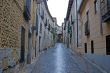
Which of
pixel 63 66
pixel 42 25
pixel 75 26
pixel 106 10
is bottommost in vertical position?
pixel 63 66

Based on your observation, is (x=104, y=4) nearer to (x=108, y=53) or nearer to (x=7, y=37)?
(x=108, y=53)

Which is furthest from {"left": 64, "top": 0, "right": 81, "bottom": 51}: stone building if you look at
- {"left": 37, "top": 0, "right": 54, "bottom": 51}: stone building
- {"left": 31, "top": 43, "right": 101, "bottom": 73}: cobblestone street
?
{"left": 31, "top": 43, "right": 101, "bottom": 73}: cobblestone street

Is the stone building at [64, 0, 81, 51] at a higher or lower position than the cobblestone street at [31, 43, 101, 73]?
higher

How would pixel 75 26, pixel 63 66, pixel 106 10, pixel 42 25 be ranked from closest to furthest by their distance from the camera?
pixel 106 10
pixel 63 66
pixel 75 26
pixel 42 25

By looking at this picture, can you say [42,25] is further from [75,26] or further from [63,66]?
[63,66]

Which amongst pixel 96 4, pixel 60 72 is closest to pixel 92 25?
pixel 96 4

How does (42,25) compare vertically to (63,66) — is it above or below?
above

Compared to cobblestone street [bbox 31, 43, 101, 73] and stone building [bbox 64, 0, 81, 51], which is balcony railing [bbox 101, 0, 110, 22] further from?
stone building [bbox 64, 0, 81, 51]

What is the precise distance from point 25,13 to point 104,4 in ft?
12.6

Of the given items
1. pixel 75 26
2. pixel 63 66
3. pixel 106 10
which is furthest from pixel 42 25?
pixel 106 10

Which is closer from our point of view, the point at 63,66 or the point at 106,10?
the point at 106,10

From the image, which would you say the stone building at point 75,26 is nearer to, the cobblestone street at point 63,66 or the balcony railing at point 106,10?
the cobblestone street at point 63,66

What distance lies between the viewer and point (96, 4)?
1433 cm

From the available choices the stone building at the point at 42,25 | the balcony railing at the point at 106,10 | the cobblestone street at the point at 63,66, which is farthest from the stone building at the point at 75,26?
the balcony railing at the point at 106,10
